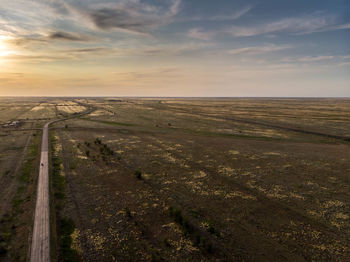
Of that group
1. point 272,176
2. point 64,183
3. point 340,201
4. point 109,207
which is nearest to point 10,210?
point 64,183

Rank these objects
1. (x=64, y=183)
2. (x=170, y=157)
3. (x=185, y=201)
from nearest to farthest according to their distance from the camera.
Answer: (x=185, y=201) < (x=64, y=183) < (x=170, y=157)

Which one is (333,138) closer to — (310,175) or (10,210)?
(310,175)

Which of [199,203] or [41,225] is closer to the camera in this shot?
[41,225]

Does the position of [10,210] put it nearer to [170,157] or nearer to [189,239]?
[189,239]

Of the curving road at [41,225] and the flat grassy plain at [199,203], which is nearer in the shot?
the curving road at [41,225]

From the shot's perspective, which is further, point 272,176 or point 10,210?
point 272,176

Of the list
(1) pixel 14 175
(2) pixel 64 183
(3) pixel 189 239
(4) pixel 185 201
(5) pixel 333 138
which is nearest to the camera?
(3) pixel 189 239

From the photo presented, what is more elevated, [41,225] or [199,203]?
[41,225]

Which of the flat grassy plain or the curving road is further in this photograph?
the flat grassy plain

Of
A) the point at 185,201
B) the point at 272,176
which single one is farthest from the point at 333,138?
the point at 185,201
